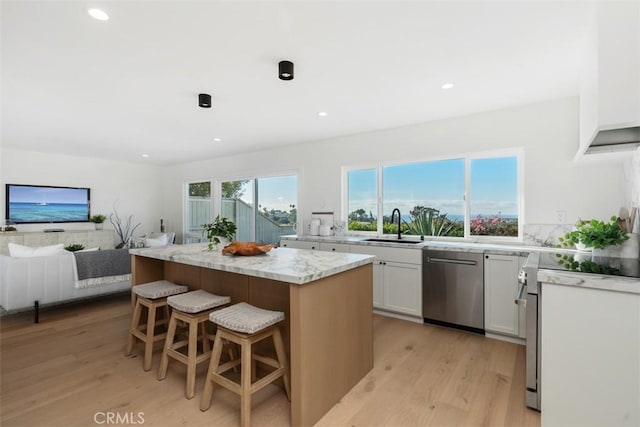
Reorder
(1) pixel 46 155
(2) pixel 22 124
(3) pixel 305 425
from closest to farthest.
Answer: (3) pixel 305 425
(2) pixel 22 124
(1) pixel 46 155

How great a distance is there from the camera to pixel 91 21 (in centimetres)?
176

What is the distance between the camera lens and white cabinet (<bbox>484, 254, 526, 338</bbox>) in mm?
2812

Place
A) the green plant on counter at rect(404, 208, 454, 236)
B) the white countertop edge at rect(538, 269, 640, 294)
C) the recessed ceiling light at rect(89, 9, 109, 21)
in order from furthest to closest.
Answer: the green plant on counter at rect(404, 208, 454, 236), the recessed ceiling light at rect(89, 9, 109, 21), the white countertop edge at rect(538, 269, 640, 294)

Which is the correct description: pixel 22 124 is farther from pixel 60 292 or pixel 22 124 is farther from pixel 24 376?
pixel 24 376

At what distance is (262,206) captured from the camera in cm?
571

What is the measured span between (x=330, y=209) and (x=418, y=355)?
2.46 m

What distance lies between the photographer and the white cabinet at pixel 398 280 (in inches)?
132

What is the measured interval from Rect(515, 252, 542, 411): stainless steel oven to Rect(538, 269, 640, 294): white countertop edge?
1.12ft

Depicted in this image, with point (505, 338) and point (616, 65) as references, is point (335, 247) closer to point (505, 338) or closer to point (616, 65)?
point (505, 338)

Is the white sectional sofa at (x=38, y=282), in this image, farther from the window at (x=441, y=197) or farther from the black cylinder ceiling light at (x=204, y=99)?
the window at (x=441, y=197)

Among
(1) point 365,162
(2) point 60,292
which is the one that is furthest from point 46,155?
(1) point 365,162

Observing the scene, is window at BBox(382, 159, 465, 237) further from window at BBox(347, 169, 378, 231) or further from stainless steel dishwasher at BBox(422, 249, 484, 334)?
stainless steel dishwasher at BBox(422, 249, 484, 334)

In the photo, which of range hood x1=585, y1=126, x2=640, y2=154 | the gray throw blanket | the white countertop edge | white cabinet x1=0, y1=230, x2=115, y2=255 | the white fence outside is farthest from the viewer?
the white fence outside

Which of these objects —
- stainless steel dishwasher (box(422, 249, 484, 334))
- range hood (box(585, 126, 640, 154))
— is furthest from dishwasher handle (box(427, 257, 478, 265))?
range hood (box(585, 126, 640, 154))
